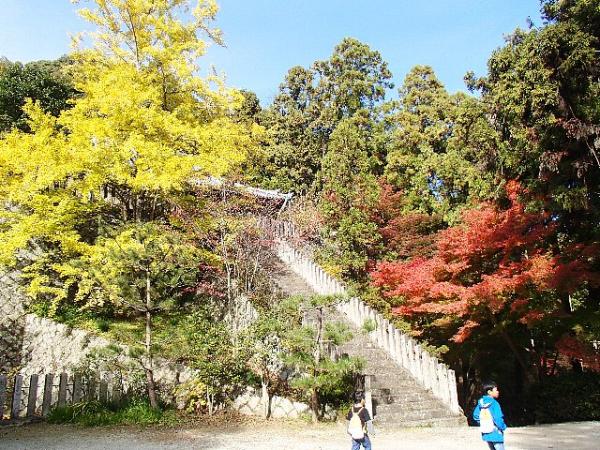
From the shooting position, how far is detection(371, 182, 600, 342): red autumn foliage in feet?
34.4

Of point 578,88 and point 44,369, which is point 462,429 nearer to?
point 578,88

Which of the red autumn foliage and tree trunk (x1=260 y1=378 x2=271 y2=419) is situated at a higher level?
the red autumn foliage

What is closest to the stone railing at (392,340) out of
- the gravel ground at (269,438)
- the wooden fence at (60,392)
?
the gravel ground at (269,438)

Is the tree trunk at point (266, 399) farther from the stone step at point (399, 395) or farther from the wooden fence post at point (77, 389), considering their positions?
the wooden fence post at point (77, 389)

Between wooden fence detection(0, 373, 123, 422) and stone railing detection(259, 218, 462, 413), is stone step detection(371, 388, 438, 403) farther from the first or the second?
wooden fence detection(0, 373, 123, 422)

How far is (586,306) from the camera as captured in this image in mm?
11219

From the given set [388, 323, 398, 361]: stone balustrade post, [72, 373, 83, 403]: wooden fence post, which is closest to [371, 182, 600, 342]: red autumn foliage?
[388, 323, 398, 361]: stone balustrade post

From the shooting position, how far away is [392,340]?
11734 millimetres

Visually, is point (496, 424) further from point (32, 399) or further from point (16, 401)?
point (16, 401)

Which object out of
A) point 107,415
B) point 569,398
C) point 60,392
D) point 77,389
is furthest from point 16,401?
point 569,398

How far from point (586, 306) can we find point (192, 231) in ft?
34.6

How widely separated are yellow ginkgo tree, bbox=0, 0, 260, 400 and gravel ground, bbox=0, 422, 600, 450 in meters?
2.89

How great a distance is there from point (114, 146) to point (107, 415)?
6192mm

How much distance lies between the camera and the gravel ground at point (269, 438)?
736cm
